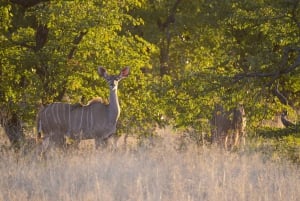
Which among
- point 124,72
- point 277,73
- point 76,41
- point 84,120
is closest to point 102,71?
point 124,72

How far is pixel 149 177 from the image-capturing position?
8609mm

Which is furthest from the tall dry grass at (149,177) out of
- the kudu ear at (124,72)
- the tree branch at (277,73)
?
the kudu ear at (124,72)

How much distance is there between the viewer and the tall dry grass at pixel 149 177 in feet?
24.4

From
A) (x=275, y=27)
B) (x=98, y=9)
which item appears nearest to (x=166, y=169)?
(x=275, y=27)

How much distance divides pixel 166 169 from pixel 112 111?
12.6ft

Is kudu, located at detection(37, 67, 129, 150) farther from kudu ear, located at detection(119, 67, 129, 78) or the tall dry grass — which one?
the tall dry grass

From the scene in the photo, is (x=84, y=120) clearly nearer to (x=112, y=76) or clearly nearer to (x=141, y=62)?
(x=112, y=76)

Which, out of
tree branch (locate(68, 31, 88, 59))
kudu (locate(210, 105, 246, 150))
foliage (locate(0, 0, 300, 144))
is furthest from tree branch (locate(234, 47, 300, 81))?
kudu (locate(210, 105, 246, 150))

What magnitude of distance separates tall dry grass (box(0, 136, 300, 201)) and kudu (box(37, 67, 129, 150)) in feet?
5.63

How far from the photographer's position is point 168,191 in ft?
25.5

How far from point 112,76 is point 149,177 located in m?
3.98

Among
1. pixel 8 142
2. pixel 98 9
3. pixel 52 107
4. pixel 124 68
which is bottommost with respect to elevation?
pixel 8 142

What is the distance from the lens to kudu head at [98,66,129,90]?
12.1m

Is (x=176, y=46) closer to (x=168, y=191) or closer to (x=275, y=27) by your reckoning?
(x=275, y=27)
